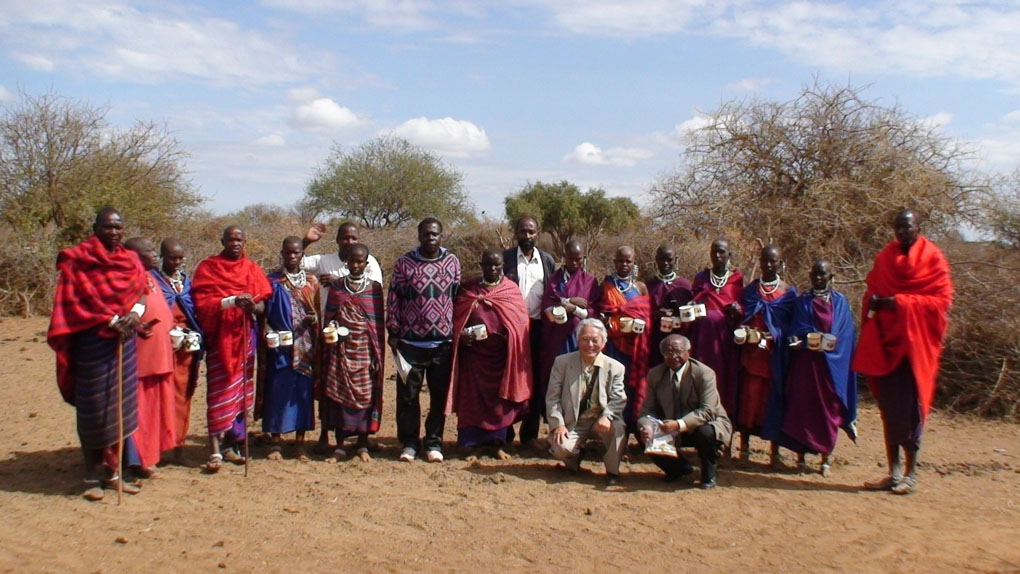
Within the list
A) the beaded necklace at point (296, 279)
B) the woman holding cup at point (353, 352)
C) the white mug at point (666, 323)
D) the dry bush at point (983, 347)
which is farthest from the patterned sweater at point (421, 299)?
the dry bush at point (983, 347)

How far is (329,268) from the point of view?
239 inches

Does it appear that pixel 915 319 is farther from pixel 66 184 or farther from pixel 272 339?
pixel 66 184

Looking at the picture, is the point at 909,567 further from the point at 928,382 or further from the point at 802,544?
the point at 928,382

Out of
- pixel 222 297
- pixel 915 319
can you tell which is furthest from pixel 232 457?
pixel 915 319

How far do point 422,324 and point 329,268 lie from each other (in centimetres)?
90

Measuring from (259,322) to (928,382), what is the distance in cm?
469

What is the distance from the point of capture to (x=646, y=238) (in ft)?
44.5

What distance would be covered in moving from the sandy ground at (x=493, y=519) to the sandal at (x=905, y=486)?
0.22 feet

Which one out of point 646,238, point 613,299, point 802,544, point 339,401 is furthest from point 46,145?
point 802,544

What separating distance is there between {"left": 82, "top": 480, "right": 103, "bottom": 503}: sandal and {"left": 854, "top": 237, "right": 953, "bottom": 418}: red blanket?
5.02m

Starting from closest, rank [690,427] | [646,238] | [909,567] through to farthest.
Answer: [909,567] < [690,427] < [646,238]

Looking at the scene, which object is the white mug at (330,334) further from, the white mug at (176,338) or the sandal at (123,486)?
the sandal at (123,486)

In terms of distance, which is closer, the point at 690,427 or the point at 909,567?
the point at 909,567

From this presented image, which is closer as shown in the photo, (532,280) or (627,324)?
(627,324)
